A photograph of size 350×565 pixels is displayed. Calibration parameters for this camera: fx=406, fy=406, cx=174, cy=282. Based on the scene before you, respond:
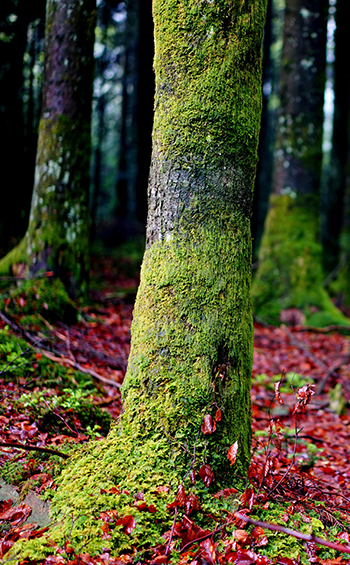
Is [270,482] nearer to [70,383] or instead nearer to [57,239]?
[70,383]

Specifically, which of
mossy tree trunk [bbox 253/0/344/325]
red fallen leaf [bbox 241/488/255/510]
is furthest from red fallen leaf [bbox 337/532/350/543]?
mossy tree trunk [bbox 253/0/344/325]

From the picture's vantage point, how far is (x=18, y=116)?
→ 8.02 meters

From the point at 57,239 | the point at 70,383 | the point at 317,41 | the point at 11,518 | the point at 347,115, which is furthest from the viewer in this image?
the point at 347,115

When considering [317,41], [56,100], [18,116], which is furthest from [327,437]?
[317,41]

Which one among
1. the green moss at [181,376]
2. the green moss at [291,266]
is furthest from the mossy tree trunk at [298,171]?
the green moss at [181,376]

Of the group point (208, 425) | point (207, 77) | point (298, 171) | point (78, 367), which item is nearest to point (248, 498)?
point (208, 425)

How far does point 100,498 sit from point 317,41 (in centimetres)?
995

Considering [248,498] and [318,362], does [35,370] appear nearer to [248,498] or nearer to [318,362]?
[248,498]

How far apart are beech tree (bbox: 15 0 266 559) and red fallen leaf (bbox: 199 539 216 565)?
29 centimetres

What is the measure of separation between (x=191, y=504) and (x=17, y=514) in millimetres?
1028

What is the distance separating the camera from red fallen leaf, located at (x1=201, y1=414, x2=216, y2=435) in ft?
7.86

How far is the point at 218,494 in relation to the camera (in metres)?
2.39

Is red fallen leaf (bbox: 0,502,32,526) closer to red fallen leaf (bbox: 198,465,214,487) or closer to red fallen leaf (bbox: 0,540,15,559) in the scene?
red fallen leaf (bbox: 0,540,15,559)

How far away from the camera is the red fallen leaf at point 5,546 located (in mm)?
2092
